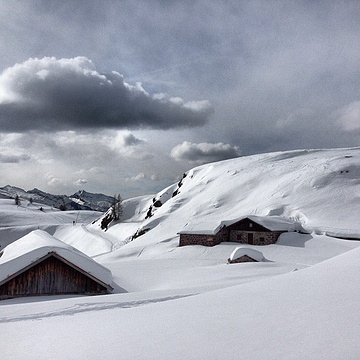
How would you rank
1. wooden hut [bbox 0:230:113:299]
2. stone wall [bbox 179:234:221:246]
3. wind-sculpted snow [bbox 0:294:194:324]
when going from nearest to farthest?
1. wind-sculpted snow [bbox 0:294:194:324]
2. wooden hut [bbox 0:230:113:299]
3. stone wall [bbox 179:234:221:246]

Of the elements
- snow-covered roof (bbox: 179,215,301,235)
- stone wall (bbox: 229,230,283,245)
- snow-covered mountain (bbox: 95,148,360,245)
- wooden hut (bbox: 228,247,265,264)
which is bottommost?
wooden hut (bbox: 228,247,265,264)

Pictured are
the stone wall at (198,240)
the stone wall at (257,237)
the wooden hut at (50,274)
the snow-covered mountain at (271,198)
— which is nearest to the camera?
the wooden hut at (50,274)

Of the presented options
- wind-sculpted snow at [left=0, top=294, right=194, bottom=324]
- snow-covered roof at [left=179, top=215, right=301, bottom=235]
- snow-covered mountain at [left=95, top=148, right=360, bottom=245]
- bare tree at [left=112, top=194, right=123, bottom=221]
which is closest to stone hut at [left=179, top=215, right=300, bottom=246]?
snow-covered roof at [left=179, top=215, right=301, bottom=235]

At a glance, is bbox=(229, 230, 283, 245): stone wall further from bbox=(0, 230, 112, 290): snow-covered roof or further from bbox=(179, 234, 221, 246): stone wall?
bbox=(0, 230, 112, 290): snow-covered roof

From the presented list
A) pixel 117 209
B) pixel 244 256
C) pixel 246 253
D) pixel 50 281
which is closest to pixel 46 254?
pixel 50 281

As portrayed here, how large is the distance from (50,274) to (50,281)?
0.36m

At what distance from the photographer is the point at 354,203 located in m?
49.9

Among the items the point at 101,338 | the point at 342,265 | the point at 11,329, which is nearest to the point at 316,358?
the point at 101,338

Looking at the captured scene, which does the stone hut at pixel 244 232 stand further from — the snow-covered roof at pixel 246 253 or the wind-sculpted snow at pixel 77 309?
the wind-sculpted snow at pixel 77 309

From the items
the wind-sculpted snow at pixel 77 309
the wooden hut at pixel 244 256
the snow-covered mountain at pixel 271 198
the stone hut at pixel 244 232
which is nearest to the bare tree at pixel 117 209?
the snow-covered mountain at pixel 271 198

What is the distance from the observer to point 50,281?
16125mm

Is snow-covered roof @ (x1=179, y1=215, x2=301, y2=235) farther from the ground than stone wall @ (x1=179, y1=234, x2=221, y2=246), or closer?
farther from the ground

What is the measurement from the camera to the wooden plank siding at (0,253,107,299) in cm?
1535

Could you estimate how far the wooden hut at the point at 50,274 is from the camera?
1520 cm
